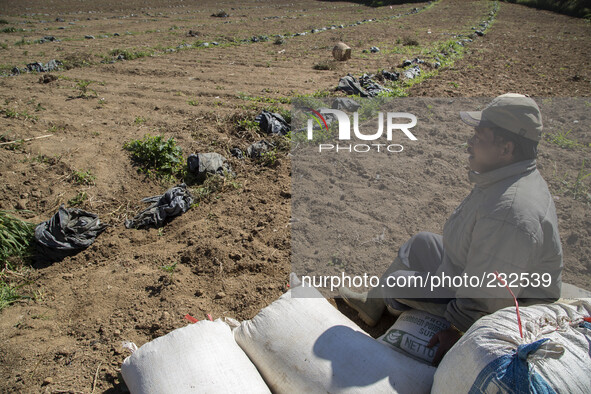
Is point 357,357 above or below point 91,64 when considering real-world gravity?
below

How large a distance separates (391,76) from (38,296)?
19.7 ft

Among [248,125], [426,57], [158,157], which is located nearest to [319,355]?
[158,157]

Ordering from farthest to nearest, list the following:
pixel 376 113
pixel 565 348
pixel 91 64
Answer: pixel 91 64
pixel 376 113
pixel 565 348

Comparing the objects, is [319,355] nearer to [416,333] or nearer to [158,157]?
[416,333]

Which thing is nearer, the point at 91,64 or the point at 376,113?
the point at 376,113

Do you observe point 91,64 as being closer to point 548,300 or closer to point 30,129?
point 30,129

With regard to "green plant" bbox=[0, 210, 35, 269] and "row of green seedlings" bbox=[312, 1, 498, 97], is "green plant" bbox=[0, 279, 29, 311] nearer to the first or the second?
"green plant" bbox=[0, 210, 35, 269]

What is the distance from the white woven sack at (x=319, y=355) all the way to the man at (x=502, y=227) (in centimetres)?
25

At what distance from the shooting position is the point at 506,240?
1.51 metres

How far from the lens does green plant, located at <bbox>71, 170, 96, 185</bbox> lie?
379 centimetres

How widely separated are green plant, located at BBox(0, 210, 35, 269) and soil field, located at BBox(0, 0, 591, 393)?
0.54 feet

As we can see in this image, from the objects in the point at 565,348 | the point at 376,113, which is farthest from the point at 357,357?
the point at 376,113

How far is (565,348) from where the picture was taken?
1208mm

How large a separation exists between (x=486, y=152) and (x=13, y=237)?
3264 millimetres
